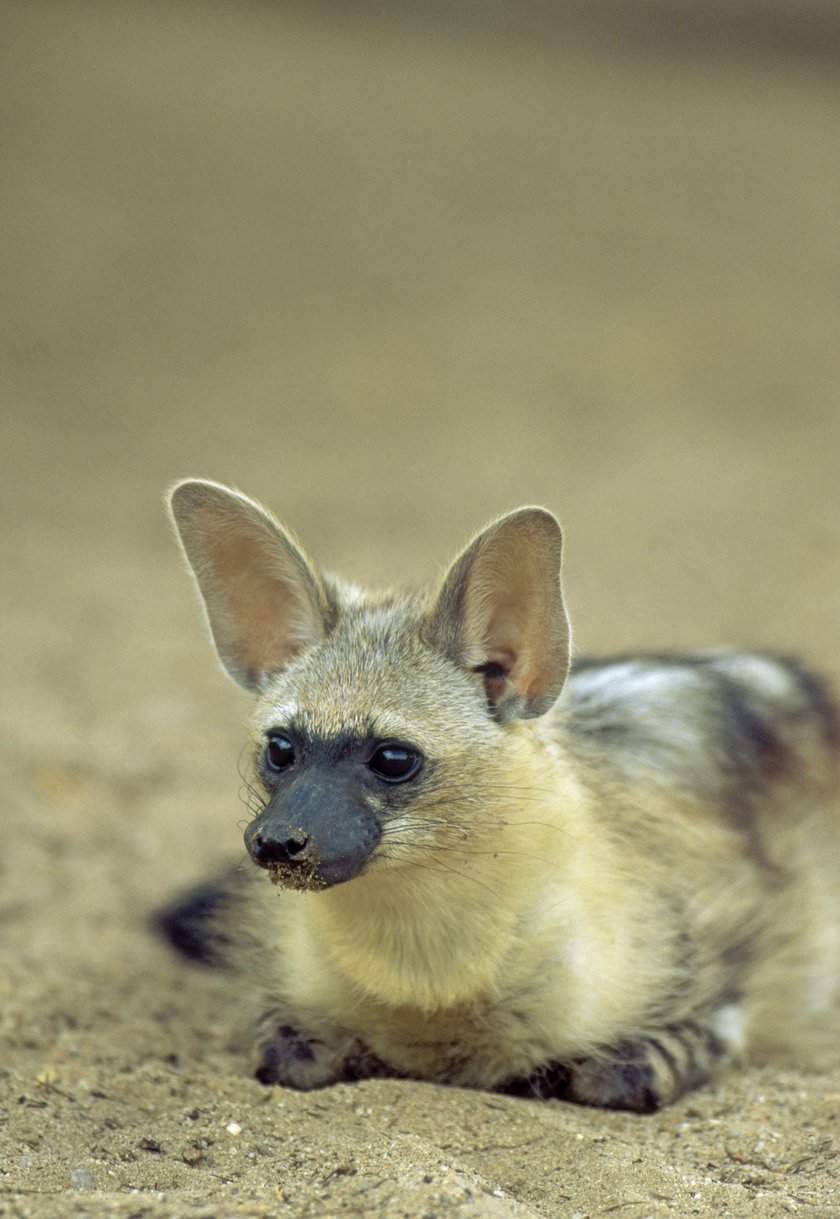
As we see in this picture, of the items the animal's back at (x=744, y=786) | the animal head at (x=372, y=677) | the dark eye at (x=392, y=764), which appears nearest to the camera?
the animal head at (x=372, y=677)

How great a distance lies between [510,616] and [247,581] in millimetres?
814

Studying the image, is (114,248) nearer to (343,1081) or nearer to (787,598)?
(787,598)

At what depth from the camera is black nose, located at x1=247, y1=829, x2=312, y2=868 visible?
3.34 metres

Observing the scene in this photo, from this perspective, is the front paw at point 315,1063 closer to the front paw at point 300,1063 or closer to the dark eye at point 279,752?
the front paw at point 300,1063

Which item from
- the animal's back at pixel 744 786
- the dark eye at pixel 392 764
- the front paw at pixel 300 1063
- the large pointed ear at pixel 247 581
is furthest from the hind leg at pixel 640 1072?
the large pointed ear at pixel 247 581

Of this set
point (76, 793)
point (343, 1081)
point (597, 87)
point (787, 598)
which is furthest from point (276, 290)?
point (343, 1081)

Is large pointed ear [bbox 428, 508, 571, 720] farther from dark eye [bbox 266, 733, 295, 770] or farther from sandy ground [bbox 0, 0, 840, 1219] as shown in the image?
sandy ground [bbox 0, 0, 840, 1219]

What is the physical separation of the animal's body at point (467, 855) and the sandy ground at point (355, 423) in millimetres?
234

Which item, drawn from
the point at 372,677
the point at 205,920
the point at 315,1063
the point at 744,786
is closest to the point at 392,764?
the point at 372,677

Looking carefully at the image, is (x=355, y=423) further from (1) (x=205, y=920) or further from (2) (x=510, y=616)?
(2) (x=510, y=616)

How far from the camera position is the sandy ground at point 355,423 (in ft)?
11.7

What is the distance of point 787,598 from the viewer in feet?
24.5

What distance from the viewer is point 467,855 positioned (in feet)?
12.3

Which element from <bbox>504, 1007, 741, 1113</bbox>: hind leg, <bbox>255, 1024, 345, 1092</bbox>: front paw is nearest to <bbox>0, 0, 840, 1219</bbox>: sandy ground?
<bbox>504, 1007, 741, 1113</bbox>: hind leg
